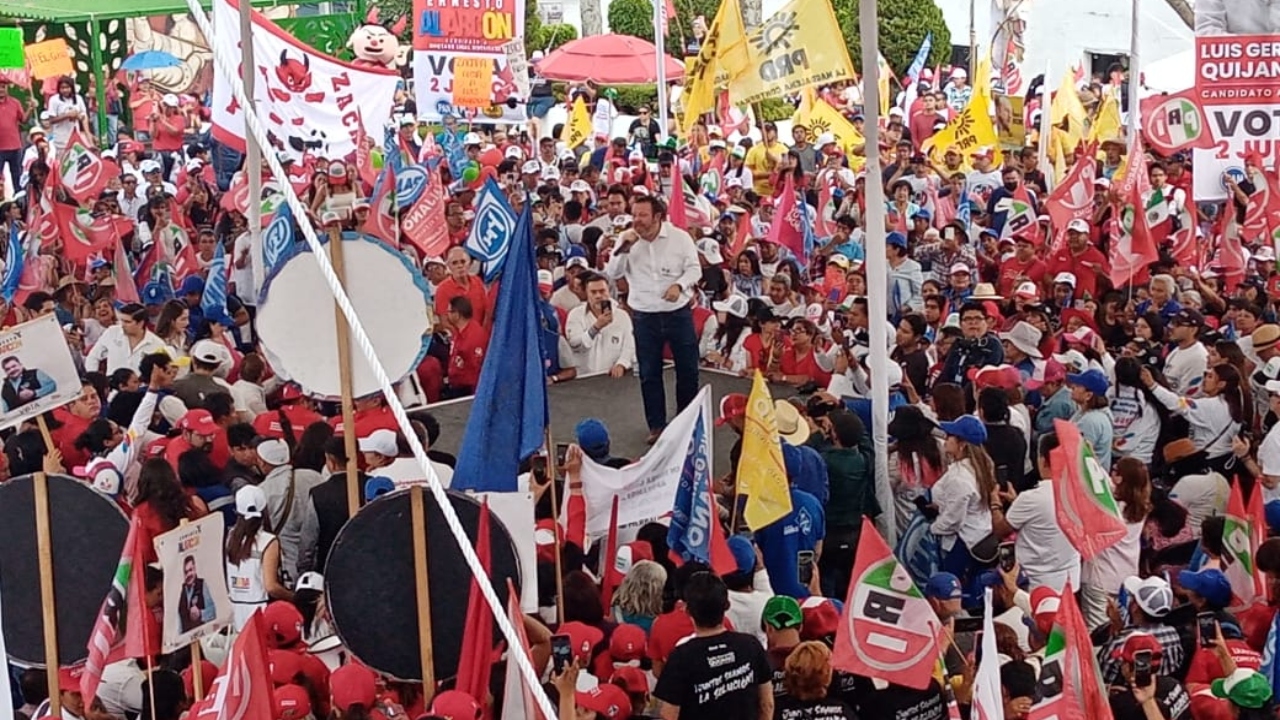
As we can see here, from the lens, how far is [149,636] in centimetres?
534

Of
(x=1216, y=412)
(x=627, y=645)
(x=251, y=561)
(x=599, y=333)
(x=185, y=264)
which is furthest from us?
(x=185, y=264)

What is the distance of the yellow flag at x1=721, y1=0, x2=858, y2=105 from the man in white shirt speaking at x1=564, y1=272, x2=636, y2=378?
182cm

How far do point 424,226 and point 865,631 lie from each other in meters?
7.44

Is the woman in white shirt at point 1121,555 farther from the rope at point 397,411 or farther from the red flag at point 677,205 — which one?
the red flag at point 677,205

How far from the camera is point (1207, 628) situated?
6.38 metres

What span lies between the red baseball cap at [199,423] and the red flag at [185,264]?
5154 millimetres

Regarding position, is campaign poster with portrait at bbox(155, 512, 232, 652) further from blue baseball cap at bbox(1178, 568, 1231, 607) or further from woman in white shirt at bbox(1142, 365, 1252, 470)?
woman in white shirt at bbox(1142, 365, 1252, 470)

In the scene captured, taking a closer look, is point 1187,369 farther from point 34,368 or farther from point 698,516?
point 34,368

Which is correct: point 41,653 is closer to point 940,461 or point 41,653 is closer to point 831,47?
point 940,461

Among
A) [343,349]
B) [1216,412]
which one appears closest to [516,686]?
[343,349]

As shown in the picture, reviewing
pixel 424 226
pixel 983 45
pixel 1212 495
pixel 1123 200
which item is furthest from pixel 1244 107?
pixel 983 45

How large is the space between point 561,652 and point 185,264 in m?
8.41

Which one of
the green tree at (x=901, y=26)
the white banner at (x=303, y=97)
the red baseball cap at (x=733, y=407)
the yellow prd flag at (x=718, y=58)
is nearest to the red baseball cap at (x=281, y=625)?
the red baseball cap at (x=733, y=407)

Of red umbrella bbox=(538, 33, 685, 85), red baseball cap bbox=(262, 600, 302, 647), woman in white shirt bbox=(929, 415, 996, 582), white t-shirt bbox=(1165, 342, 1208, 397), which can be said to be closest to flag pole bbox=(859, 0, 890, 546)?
woman in white shirt bbox=(929, 415, 996, 582)
